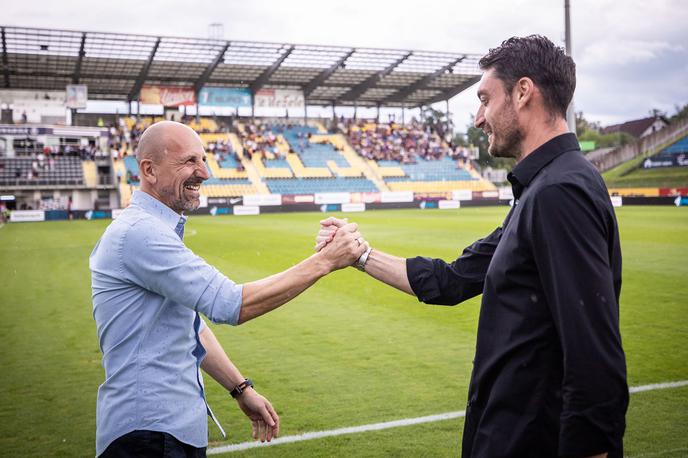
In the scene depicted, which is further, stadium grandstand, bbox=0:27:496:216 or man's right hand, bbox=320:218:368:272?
stadium grandstand, bbox=0:27:496:216

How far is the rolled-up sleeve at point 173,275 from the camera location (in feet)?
9.44

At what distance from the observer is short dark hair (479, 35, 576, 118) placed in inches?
100

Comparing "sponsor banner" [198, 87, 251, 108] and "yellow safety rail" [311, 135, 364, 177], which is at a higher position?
"sponsor banner" [198, 87, 251, 108]

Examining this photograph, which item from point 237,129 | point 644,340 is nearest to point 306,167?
point 237,129

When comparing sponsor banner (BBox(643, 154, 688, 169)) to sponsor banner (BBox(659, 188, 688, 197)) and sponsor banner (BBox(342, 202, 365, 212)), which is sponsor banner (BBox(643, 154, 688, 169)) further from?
sponsor banner (BBox(342, 202, 365, 212))

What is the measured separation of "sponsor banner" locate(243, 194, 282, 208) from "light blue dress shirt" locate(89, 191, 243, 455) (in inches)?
1953

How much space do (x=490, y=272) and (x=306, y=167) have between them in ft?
199

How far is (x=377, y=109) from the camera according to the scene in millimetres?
75938

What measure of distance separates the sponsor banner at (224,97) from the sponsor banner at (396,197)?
19926 mm

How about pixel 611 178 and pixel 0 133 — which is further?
pixel 611 178

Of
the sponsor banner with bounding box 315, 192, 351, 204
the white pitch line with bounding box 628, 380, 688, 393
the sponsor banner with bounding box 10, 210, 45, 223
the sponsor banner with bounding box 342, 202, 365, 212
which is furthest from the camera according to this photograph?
the sponsor banner with bounding box 315, 192, 351, 204

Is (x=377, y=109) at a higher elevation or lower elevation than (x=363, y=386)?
higher

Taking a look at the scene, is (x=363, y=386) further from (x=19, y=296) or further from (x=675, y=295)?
(x=19, y=296)

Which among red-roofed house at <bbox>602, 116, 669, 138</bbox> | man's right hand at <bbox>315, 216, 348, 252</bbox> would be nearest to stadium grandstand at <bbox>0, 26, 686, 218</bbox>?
red-roofed house at <bbox>602, 116, 669, 138</bbox>
